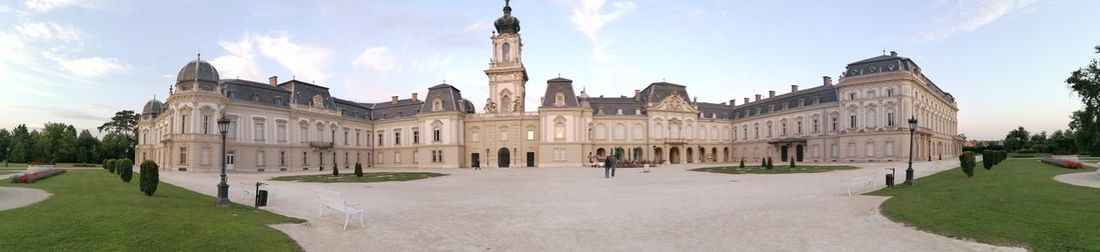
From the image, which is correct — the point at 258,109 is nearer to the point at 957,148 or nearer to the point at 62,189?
the point at 62,189

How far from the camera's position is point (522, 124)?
60250 mm

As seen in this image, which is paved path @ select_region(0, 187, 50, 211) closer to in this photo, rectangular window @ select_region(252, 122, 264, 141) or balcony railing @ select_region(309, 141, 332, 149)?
rectangular window @ select_region(252, 122, 264, 141)

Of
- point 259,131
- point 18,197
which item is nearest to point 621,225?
point 18,197

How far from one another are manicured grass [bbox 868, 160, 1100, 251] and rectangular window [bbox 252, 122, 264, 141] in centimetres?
5282

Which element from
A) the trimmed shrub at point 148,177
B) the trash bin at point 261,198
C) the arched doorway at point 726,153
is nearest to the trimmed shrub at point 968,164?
the trash bin at point 261,198

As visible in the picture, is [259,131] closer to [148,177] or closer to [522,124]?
[522,124]

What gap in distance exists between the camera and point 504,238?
10078mm

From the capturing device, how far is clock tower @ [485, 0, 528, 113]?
61.5 meters

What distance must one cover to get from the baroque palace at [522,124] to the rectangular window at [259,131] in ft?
0.47

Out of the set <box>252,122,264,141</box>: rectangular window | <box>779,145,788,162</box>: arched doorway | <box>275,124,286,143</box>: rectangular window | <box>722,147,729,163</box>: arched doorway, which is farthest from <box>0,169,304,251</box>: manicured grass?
<box>722,147,729,163</box>: arched doorway

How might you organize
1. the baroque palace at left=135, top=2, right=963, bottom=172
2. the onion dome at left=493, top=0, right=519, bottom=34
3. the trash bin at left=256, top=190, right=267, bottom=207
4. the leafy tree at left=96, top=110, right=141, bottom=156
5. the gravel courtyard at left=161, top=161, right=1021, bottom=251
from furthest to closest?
the leafy tree at left=96, top=110, right=141, bottom=156 → the onion dome at left=493, top=0, right=519, bottom=34 → the baroque palace at left=135, top=2, right=963, bottom=172 → the trash bin at left=256, top=190, right=267, bottom=207 → the gravel courtyard at left=161, top=161, right=1021, bottom=251

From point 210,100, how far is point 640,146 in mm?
44351

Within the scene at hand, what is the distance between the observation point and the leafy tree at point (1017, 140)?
7969 centimetres

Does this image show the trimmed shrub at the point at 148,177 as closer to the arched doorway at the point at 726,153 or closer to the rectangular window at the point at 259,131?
the rectangular window at the point at 259,131
